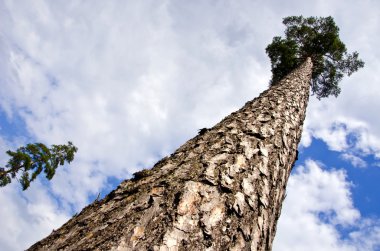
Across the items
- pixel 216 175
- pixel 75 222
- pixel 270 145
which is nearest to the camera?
pixel 75 222

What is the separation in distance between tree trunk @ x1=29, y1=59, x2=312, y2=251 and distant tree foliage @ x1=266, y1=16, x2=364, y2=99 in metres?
13.3

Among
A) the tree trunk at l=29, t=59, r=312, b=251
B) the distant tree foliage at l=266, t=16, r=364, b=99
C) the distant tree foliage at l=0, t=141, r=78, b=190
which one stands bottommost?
the tree trunk at l=29, t=59, r=312, b=251

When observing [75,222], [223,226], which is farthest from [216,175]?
[75,222]

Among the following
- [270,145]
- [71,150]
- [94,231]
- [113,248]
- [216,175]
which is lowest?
[113,248]

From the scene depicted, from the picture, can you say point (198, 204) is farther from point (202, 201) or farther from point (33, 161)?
point (33, 161)

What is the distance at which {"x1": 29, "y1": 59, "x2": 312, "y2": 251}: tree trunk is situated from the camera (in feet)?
5.45

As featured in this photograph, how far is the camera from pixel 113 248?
1.51 meters

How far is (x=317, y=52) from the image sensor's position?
15.5 metres

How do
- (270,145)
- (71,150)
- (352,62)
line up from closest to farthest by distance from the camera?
(270,145) < (352,62) < (71,150)

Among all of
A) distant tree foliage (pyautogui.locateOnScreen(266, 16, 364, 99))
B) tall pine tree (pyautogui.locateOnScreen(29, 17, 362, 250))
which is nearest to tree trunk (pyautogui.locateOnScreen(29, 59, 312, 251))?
tall pine tree (pyautogui.locateOnScreen(29, 17, 362, 250))

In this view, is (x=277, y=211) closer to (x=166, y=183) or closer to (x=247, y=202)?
(x=247, y=202)

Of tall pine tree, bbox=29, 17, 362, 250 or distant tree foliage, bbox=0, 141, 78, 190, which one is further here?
distant tree foliage, bbox=0, 141, 78, 190

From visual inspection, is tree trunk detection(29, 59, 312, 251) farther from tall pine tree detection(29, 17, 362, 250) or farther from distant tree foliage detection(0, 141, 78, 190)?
distant tree foliage detection(0, 141, 78, 190)

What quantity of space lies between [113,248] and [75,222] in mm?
736
